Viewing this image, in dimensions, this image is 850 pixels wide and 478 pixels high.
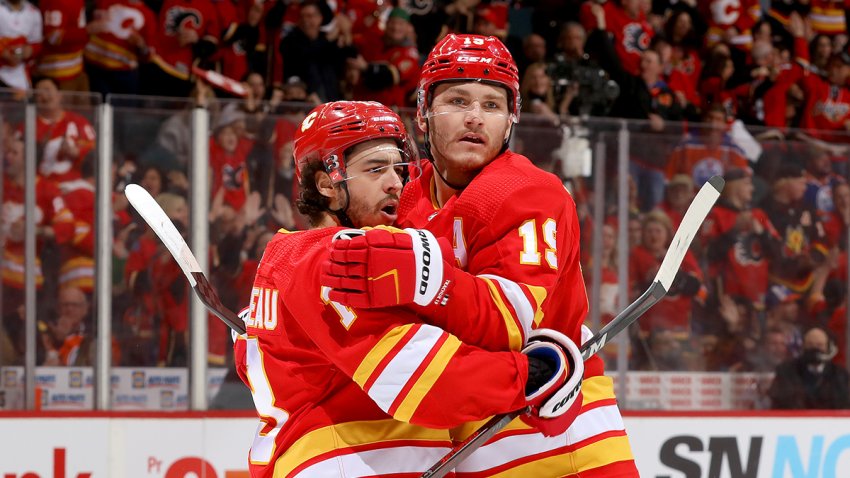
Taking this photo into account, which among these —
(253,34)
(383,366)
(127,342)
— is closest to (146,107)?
(127,342)

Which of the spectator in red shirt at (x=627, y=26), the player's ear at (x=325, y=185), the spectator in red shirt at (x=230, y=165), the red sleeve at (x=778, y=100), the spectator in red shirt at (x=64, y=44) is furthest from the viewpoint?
the red sleeve at (x=778, y=100)

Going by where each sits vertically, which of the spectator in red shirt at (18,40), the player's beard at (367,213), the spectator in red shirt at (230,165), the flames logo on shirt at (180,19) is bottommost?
the player's beard at (367,213)

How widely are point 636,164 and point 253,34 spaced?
209cm

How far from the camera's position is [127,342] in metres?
4.33

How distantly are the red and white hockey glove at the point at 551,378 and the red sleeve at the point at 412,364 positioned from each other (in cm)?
5

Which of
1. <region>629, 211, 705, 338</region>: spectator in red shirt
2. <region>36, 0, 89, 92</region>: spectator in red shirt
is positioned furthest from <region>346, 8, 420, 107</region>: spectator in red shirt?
<region>629, 211, 705, 338</region>: spectator in red shirt

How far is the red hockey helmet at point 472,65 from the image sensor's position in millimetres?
2412

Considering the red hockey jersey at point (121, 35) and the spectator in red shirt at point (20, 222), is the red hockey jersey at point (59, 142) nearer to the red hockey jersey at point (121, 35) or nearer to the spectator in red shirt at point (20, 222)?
the spectator in red shirt at point (20, 222)

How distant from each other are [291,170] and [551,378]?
2.42 meters

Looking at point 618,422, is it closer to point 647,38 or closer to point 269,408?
point 269,408

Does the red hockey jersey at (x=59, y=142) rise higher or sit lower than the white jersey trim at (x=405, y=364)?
higher

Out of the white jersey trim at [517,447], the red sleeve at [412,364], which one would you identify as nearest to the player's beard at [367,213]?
the red sleeve at [412,364]

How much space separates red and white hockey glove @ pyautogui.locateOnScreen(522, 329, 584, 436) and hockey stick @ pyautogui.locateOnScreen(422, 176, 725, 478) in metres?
0.05

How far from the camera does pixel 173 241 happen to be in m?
2.72
